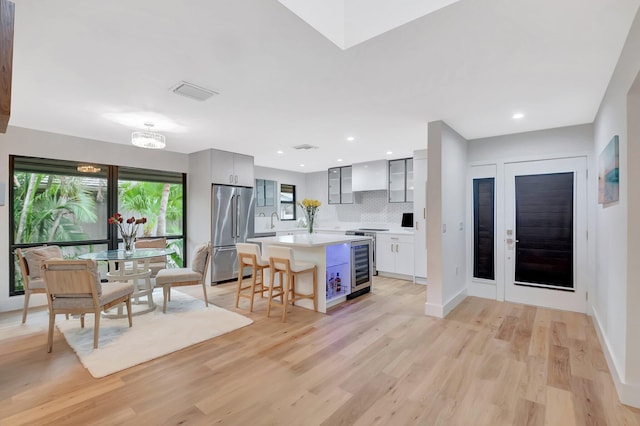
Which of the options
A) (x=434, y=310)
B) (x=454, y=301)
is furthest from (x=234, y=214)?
(x=454, y=301)

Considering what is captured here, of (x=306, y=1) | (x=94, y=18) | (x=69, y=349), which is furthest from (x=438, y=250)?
(x=69, y=349)

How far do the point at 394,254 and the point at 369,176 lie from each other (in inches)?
74.6

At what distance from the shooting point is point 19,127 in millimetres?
4105

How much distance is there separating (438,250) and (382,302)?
1.23 metres

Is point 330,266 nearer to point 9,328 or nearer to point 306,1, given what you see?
point 306,1

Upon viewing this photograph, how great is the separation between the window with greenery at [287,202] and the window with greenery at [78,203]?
288 cm

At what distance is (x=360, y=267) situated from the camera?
487 centimetres

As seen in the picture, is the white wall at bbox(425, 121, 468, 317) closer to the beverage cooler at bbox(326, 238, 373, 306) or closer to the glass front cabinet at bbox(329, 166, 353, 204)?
the beverage cooler at bbox(326, 238, 373, 306)

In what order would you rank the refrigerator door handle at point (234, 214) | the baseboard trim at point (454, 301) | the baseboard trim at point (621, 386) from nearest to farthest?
the baseboard trim at point (621, 386)
the baseboard trim at point (454, 301)
the refrigerator door handle at point (234, 214)

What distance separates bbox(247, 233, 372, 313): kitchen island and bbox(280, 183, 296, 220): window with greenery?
3.52m

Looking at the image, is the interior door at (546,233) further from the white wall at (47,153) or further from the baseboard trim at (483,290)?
the white wall at (47,153)

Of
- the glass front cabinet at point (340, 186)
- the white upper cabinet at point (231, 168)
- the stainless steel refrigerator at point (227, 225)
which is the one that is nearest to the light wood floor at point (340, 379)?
the stainless steel refrigerator at point (227, 225)

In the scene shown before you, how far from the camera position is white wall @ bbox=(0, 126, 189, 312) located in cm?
404

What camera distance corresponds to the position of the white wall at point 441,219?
3797 mm
